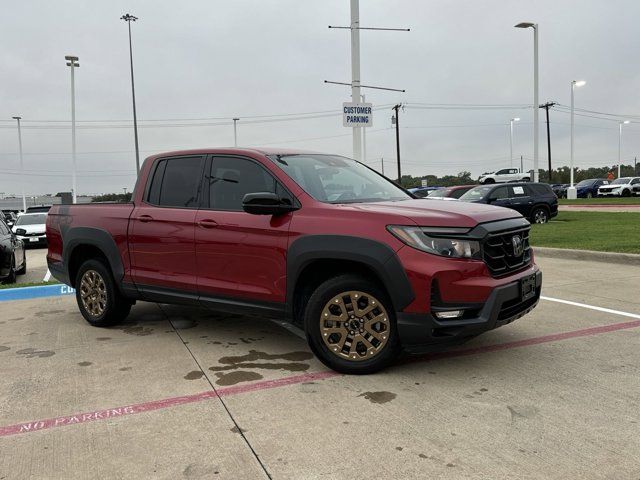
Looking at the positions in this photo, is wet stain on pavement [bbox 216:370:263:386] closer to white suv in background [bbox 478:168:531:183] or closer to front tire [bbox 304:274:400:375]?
front tire [bbox 304:274:400:375]

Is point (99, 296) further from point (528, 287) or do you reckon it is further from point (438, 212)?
point (528, 287)

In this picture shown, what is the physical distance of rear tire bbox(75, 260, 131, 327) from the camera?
5953mm

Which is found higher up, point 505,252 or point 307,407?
point 505,252

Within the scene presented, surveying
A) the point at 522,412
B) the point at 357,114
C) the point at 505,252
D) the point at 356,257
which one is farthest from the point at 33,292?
the point at 357,114

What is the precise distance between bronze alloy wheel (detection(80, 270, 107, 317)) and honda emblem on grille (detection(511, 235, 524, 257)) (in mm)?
4207

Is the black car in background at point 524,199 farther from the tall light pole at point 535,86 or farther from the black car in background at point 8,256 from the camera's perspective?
the black car in background at point 8,256

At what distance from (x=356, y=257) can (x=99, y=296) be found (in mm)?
3385

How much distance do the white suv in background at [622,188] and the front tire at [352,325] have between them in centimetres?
4332

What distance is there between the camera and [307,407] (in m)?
3.71

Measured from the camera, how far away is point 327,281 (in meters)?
4.31

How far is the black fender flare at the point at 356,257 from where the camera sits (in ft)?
13.0

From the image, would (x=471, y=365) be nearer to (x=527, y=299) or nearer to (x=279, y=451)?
(x=527, y=299)

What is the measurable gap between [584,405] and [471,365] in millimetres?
996

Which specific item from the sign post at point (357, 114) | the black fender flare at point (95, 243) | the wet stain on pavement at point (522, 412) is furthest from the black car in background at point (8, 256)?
the wet stain on pavement at point (522, 412)
